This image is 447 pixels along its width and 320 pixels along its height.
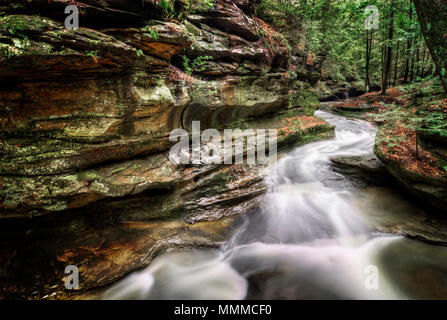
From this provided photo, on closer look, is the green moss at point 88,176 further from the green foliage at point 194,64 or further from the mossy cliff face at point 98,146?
the green foliage at point 194,64

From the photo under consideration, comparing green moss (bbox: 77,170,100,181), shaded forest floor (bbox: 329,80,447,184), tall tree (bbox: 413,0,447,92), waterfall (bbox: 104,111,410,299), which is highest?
tall tree (bbox: 413,0,447,92)

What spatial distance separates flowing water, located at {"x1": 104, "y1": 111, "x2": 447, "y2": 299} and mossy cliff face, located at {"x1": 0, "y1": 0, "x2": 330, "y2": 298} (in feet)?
1.73

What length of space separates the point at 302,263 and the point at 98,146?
572 centimetres

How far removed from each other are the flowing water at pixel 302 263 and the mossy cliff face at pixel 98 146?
529 millimetres

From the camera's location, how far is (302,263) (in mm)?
4531

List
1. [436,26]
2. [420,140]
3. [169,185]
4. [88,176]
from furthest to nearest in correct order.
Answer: [420,140]
[169,185]
[88,176]
[436,26]

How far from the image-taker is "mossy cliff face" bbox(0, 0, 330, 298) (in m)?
3.52

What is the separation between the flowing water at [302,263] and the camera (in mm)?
3867
